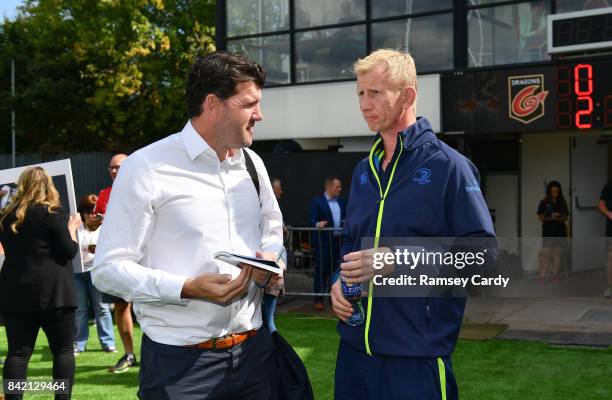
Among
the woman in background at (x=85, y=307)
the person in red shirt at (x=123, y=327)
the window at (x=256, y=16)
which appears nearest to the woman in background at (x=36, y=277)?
the person in red shirt at (x=123, y=327)

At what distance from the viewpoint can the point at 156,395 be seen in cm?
281

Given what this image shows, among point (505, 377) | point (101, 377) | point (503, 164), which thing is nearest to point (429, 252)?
point (505, 377)

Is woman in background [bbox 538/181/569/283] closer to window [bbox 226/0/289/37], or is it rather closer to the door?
the door

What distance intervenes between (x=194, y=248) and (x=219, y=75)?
658 mm

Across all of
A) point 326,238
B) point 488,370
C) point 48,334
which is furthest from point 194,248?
point 326,238

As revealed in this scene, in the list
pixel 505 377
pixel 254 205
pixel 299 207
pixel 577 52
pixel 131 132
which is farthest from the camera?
pixel 131 132

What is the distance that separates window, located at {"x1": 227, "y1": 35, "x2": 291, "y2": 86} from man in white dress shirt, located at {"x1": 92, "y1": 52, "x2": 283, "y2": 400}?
45.4 feet

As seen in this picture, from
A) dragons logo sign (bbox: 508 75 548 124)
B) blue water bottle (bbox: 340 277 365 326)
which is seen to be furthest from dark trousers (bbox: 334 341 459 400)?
dragons logo sign (bbox: 508 75 548 124)

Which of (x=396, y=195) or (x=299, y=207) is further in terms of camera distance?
(x=299, y=207)

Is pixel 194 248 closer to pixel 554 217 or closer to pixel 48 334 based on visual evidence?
pixel 48 334

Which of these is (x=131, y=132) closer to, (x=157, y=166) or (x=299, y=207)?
(x=299, y=207)

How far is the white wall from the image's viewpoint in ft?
51.5

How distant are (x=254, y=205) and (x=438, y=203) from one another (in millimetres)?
745

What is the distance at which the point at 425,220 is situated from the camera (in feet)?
9.22
